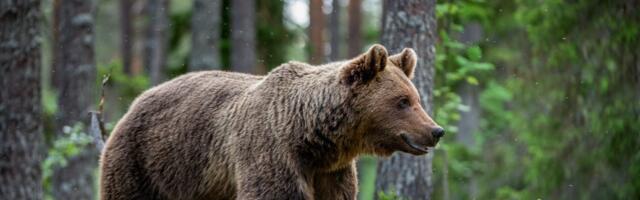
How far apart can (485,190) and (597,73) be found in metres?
4.05

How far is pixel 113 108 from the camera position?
29.0 m

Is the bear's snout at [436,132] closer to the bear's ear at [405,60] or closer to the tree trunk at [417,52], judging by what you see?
the bear's ear at [405,60]

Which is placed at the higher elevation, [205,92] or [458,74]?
[205,92]

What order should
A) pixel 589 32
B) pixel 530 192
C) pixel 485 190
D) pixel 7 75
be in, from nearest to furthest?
pixel 7 75 < pixel 589 32 < pixel 530 192 < pixel 485 190

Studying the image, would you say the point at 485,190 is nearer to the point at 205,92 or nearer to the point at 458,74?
the point at 458,74

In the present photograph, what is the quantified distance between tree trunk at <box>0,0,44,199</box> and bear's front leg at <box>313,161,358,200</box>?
10.2ft

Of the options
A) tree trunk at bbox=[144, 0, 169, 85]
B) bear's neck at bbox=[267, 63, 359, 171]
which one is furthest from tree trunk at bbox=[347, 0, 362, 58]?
bear's neck at bbox=[267, 63, 359, 171]

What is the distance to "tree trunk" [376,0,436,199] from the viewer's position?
27.7 feet

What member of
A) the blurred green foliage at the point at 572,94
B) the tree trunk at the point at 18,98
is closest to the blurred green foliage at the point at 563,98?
the blurred green foliage at the point at 572,94

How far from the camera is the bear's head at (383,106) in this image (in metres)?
6.09

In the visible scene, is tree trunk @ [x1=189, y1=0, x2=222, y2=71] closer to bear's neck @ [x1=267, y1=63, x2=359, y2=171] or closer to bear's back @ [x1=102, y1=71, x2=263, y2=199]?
bear's back @ [x1=102, y1=71, x2=263, y2=199]

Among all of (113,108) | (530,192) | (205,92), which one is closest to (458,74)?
(530,192)

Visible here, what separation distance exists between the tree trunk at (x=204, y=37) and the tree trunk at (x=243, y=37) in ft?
4.46

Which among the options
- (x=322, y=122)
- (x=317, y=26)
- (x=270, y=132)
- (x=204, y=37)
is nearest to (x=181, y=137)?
(x=270, y=132)
